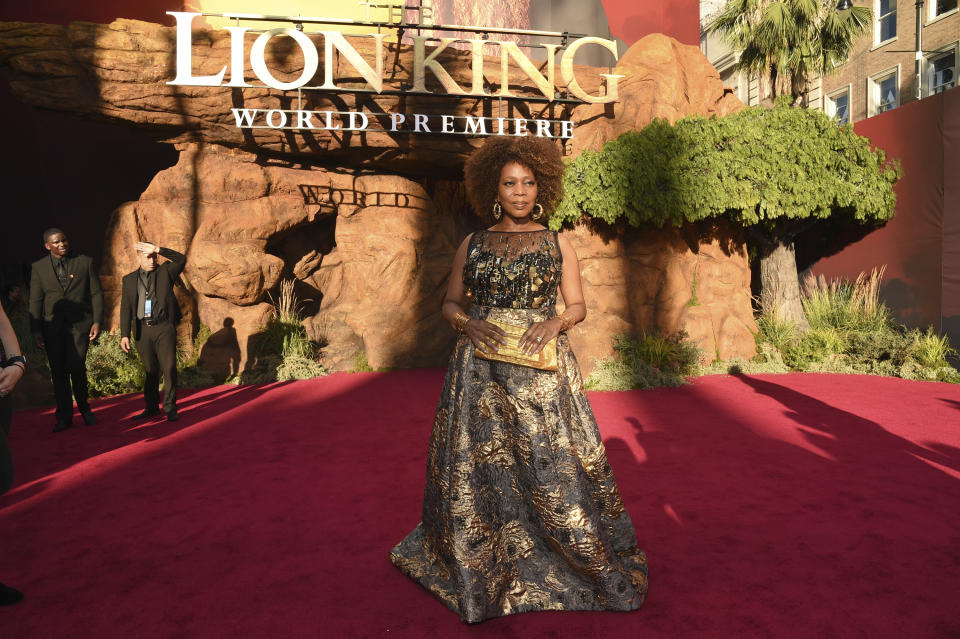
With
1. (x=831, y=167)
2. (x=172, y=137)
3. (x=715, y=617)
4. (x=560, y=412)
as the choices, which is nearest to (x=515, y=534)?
(x=560, y=412)

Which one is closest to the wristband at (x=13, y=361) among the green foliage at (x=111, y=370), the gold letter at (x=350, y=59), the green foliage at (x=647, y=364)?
the green foliage at (x=111, y=370)

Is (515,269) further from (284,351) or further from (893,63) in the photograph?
(893,63)

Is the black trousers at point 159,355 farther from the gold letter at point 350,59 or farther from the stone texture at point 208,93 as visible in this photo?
the gold letter at point 350,59

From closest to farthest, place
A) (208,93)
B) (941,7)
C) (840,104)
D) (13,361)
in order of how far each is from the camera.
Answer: (13,361), (208,93), (941,7), (840,104)

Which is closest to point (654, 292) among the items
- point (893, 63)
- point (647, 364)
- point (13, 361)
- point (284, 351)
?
point (647, 364)

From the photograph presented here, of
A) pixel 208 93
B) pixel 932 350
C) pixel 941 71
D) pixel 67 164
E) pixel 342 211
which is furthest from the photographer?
pixel 941 71

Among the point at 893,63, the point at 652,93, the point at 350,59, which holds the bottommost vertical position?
the point at 652,93

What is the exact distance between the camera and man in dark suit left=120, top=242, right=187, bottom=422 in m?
5.96

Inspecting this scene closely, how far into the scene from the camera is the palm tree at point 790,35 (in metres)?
13.0

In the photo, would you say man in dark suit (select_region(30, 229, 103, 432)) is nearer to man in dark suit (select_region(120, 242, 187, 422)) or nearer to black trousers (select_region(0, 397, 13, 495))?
man in dark suit (select_region(120, 242, 187, 422))

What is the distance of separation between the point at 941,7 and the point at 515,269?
834 inches

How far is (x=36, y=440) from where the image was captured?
545 centimetres

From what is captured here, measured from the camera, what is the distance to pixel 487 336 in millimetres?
2352

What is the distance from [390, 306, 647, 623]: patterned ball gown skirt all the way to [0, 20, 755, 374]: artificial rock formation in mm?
6336
